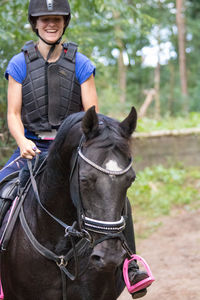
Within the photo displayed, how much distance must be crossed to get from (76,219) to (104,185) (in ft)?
2.24

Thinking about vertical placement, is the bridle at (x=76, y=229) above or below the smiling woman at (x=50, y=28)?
below

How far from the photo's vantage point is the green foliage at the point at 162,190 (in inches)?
385

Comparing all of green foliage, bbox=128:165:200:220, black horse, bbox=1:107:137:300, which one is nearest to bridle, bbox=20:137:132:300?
black horse, bbox=1:107:137:300

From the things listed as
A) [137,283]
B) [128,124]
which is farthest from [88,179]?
[137,283]

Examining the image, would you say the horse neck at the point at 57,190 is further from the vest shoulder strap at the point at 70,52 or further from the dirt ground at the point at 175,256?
the dirt ground at the point at 175,256

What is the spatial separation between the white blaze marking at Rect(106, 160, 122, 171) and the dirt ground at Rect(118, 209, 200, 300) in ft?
11.1

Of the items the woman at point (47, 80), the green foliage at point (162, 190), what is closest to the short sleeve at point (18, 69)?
Answer: the woman at point (47, 80)

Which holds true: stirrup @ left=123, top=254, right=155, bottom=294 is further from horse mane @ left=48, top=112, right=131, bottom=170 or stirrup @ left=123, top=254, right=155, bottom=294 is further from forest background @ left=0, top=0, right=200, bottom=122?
forest background @ left=0, top=0, right=200, bottom=122

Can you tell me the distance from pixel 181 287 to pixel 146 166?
5.99m

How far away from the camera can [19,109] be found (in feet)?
11.9

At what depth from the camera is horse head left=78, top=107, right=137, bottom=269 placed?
2.54 meters

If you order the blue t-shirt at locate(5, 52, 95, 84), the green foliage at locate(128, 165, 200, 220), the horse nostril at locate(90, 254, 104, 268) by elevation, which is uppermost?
the blue t-shirt at locate(5, 52, 95, 84)

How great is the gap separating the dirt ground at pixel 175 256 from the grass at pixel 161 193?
0.86 ft

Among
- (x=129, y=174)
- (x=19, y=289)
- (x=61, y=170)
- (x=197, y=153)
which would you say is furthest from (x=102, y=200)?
(x=197, y=153)
